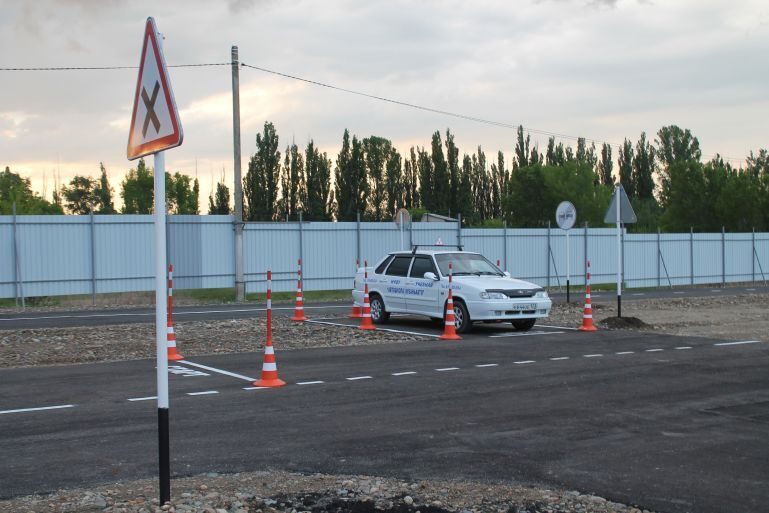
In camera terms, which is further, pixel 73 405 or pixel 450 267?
pixel 450 267

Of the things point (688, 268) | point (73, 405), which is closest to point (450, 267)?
point (73, 405)

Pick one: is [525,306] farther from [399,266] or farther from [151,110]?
[151,110]

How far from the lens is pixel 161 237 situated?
5340 mm

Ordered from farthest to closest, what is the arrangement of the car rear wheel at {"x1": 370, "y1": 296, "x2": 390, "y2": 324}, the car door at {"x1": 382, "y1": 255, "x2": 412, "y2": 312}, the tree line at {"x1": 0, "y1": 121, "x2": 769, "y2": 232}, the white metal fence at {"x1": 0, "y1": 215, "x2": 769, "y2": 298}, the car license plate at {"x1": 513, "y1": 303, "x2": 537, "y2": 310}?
the tree line at {"x1": 0, "y1": 121, "x2": 769, "y2": 232}
the white metal fence at {"x1": 0, "y1": 215, "x2": 769, "y2": 298}
the car rear wheel at {"x1": 370, "y1": 296, "x2": 390, "y2": 324}
the car door at {"x1": 382, "y1": 255, "x2": 412, "y2": 312}
the car license plate at {"x1": 513, "y1": 303, "x2": 537, "y2": 310}

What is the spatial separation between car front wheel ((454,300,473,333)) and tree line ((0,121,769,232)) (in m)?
37.5

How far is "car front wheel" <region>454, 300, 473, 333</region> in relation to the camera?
17.1 meters

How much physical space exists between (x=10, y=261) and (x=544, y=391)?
64.2 ft

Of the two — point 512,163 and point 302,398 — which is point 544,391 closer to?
point 302,398

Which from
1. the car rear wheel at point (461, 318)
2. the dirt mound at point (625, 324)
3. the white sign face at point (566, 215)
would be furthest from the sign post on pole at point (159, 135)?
the white sign face at point (566, 215)

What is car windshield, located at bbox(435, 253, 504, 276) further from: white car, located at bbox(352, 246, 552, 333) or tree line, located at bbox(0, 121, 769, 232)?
tree line, located at bbox(0, 121, 769, 232)

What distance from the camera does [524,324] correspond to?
59.5ft

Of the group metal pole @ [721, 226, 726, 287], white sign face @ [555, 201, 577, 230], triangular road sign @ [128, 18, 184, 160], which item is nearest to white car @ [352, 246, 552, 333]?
white sign face @ [555, 201, 577, 230]

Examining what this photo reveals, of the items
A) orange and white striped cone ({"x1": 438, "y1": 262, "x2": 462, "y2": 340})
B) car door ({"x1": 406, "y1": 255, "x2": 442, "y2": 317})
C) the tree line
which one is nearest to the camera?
orange and white striped cone ({"x1": 438, "y1": 262, "x2": 462, "y2": 340})

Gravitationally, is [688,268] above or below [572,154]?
below
